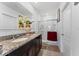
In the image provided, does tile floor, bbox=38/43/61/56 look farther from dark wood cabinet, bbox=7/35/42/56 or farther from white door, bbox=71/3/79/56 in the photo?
white door, bbox=71/3/79/56

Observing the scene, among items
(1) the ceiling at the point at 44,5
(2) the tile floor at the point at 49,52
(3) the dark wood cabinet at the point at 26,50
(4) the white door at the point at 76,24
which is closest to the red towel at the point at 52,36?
(1) the ceiling at the point at 44,5

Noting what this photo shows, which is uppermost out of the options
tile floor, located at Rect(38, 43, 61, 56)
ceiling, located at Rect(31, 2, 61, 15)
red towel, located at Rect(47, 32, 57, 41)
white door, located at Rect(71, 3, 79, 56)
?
ceiling, located at Rect(31, 2, 61, 15)

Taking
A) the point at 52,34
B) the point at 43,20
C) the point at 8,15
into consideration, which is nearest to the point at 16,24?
the point at 8,15

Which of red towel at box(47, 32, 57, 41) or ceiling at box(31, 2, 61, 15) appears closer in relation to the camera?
ceiling at box(31, 2, 61, 15)

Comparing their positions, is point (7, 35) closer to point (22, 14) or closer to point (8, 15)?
point (8, 15)

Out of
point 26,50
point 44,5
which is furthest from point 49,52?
point 26,50

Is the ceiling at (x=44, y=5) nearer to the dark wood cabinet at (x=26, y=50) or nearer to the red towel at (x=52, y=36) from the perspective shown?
the red towel at (x=52, y=36)

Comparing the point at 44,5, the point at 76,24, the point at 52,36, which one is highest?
the point at 44,5

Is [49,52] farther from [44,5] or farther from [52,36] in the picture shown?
[52,36]

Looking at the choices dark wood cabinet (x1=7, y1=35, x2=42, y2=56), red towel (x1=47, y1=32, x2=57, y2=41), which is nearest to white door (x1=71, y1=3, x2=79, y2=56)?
dark wood cabinet (x1=7, y1=35, x2=42, y2=56)

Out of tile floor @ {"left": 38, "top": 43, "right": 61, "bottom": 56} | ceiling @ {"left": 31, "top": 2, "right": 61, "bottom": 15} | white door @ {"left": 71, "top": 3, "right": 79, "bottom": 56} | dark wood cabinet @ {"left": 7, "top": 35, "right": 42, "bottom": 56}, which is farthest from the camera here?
ceiling @ {"left": 31, "top": 2, "right": 61, "bottom": 15}

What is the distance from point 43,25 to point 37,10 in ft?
4.36

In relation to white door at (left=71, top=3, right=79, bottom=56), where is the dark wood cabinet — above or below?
below

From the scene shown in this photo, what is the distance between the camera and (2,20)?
2.23 m
